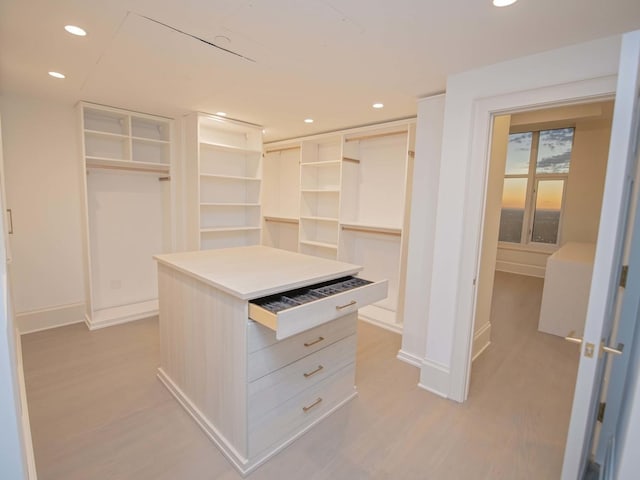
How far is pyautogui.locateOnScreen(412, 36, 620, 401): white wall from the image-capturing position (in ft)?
6.07

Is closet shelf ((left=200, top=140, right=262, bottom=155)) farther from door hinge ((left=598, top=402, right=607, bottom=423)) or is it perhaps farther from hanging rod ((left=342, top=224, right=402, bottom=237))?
door hinge ((left=598, top=402, right=607, bottom=423))

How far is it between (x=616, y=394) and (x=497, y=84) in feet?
6.36

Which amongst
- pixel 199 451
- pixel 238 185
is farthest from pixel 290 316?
pixel 238 185

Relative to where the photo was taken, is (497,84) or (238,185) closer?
(497,84)

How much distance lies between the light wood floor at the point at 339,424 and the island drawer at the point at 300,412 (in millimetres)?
78

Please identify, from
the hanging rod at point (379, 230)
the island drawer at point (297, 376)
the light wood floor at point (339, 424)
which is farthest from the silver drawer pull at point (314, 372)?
the hanging rod at point (379, 230)

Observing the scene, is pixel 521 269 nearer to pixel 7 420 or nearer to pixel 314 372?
pixel 314 372

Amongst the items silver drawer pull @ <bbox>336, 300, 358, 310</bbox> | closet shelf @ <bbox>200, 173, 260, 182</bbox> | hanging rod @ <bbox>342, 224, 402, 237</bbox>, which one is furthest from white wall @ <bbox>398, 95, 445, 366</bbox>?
closet shelf @ <bbox>200, 173, 260, 182</bbox>

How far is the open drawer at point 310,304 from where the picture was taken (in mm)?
1471

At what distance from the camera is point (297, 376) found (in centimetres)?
188

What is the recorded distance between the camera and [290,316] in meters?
1.48

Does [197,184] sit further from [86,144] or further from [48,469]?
[48,469]

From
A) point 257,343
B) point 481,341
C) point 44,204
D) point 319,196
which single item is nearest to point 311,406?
point 257,343

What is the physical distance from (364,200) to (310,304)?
272cm
